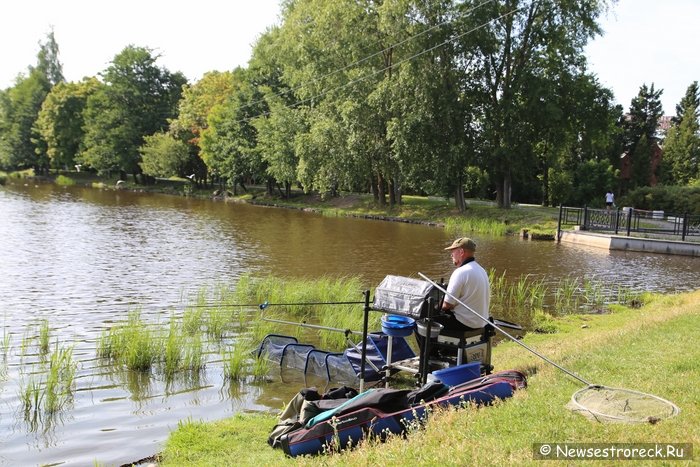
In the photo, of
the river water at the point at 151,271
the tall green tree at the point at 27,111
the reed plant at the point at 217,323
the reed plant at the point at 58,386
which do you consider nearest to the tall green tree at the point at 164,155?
the river water at the point at 151,271

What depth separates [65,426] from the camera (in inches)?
278

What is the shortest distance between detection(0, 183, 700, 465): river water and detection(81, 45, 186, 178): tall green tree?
26.2 metres

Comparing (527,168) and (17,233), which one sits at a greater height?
(527,168)

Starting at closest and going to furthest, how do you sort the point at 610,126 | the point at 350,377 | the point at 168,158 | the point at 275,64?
1. the point at 350,377
2. the point at 610,126
3. the point at 275,64
4. the point at 168,158

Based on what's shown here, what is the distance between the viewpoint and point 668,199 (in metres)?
35.2

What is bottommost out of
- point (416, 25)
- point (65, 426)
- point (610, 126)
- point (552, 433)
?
point (65, 426)

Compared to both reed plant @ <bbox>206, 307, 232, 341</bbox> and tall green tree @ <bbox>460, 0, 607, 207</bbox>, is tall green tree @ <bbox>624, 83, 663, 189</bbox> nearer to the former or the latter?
tall green tree @ <bbox>460, 0, 607, 207</bbox>

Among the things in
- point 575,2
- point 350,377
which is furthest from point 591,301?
point 575,2

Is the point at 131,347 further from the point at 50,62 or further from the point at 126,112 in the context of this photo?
the point at 50,62

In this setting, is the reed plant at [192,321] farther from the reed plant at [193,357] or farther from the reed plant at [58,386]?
the reed plant at [58,386]

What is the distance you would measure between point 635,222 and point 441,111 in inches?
517

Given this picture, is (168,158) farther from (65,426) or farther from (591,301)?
(65,426)

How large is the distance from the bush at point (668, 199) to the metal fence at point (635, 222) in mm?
3460

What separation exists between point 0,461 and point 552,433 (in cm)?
544
